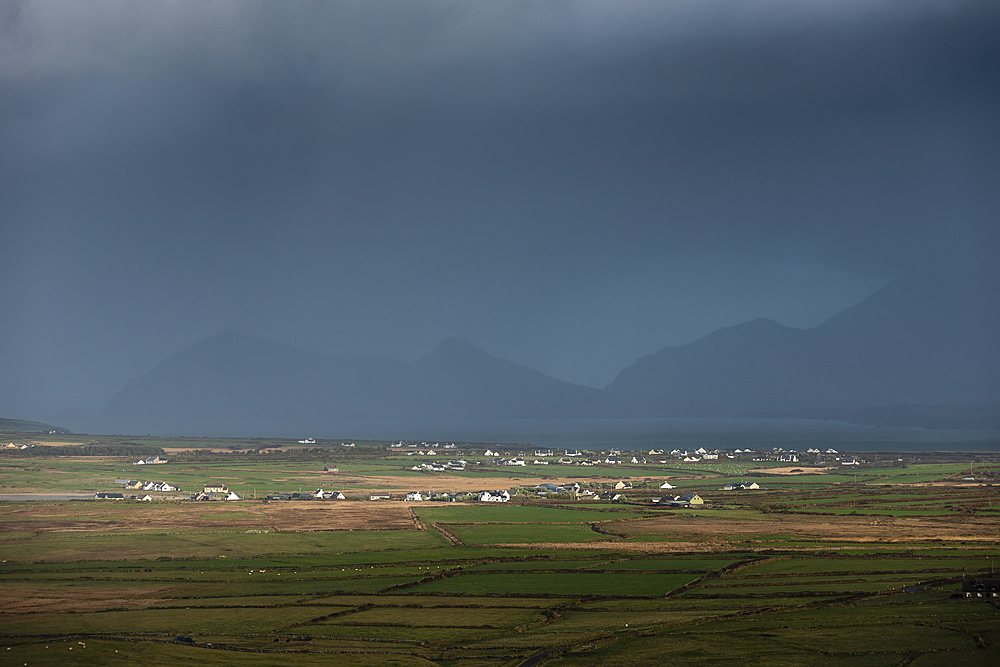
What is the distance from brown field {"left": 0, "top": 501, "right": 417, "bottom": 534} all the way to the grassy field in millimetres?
320

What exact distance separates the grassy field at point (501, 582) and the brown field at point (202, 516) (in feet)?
1.05

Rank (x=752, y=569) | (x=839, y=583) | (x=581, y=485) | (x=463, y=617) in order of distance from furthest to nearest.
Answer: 1. (x=581, y=485)
2. (x=752, y=569)
3. (x=839, y=583)
4. (x=463, y=617)

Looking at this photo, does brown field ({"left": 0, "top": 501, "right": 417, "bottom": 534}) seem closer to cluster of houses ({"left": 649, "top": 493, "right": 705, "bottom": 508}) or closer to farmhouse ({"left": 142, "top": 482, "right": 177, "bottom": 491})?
farmhouse ({"left": 142, "top": 482, "right": 177, "bottom": 491})

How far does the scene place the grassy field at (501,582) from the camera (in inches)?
1251

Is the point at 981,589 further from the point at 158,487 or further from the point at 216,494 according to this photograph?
the point at 158,487

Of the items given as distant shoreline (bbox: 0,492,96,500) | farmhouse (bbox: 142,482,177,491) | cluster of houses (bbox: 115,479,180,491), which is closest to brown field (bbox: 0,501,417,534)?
distant shoreline (bbox: 0,492,96,500)

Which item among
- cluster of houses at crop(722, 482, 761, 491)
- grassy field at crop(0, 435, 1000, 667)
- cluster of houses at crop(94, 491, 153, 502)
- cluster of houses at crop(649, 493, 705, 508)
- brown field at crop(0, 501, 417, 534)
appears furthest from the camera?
cluster of houses at crop(722, 482, 761, 491)

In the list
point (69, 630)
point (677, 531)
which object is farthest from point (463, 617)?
point (677, 531)

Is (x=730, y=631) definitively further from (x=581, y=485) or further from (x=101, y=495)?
(x=101, y=495)

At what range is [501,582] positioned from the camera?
44.4m

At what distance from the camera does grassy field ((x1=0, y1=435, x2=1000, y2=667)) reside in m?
31.8

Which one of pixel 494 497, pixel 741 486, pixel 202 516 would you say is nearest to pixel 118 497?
pixel 202 516

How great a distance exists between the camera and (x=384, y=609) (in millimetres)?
38875

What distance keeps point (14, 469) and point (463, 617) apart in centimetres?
10469
